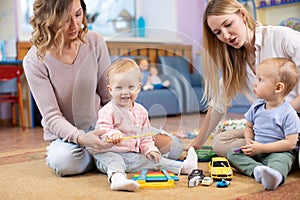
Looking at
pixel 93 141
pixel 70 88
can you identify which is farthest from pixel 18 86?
pixel 93 141

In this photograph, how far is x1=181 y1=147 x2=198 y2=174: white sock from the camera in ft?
4.33

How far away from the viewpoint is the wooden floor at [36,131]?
1367mm

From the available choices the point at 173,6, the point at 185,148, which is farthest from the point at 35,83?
the point at 173,6

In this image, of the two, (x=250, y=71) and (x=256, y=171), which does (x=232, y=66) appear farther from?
(x=256, y=171)

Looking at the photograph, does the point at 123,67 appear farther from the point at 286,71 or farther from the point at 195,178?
the point at 286,71

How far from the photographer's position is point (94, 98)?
4.62ft

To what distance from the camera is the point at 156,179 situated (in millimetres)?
1213

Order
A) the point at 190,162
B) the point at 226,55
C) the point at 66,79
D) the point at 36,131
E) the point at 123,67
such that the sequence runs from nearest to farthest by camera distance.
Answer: the point at 123,67, the point at 190,162, the point at 66,79, the point at 226,55, the point at 36,131

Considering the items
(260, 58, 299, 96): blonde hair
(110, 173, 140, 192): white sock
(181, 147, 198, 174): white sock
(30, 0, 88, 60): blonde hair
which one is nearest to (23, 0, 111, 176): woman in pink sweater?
(30, 0, 88, 60): blonde hair

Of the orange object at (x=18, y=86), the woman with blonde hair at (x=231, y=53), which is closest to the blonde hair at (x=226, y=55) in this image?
the woman with blonde hair at (x=231, y=53)

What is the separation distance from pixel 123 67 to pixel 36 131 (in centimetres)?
195

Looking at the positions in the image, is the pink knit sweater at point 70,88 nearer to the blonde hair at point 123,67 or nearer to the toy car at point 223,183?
the blonde hair at point 123,67

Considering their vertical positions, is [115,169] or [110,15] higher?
[110,15]

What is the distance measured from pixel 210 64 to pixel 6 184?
0.78 m
